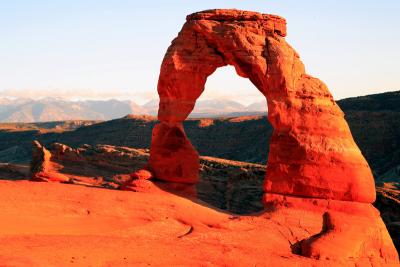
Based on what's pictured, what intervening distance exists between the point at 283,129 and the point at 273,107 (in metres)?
0.74

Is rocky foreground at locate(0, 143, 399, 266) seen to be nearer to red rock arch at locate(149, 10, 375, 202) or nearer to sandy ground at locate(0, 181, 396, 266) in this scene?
sandy ground at locate(0, 181, 396, 266)

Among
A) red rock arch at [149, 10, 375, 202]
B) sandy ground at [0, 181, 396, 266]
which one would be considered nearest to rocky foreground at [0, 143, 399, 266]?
sandy ground at [0, 181, 396, 266]

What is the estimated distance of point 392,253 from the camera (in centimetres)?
1703

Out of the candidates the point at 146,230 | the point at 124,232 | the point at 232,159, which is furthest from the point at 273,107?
the point at 232,159

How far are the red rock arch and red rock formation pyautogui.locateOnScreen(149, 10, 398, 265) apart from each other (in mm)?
29

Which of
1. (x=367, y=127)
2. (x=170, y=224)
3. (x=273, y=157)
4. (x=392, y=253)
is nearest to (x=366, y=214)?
(x=392, y=253)

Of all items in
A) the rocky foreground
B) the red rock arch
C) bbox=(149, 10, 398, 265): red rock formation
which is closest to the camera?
the rocky foreground

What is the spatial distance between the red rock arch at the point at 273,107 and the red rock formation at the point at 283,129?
3cm

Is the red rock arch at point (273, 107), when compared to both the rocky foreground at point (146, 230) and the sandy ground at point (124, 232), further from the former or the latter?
the sandy ground at point (124, 232)

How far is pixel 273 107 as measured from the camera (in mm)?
18469

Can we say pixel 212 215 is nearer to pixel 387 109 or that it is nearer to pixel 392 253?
pixel 392 253

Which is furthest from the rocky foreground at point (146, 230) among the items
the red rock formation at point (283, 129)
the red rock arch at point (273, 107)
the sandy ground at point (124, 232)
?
the red rock arch at point (273, 107)

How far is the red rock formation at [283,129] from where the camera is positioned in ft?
57.3

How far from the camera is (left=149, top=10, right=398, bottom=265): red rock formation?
17.5 m
